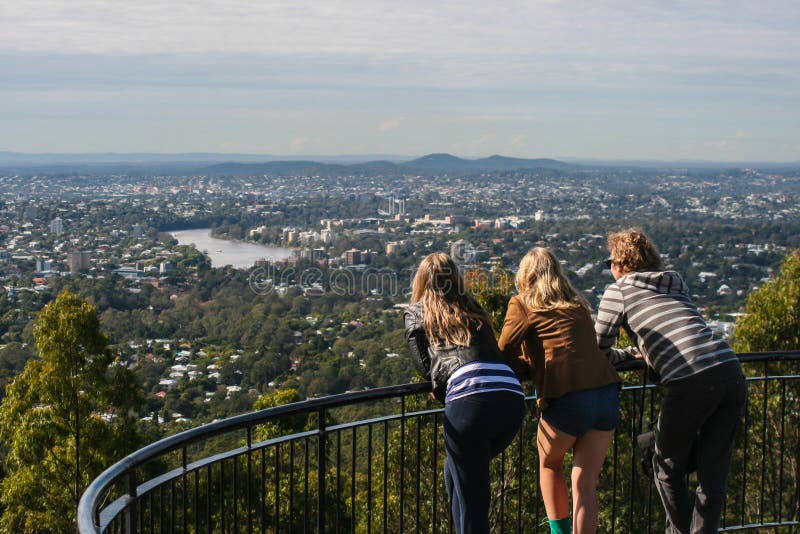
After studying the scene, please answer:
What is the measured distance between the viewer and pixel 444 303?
3.76m

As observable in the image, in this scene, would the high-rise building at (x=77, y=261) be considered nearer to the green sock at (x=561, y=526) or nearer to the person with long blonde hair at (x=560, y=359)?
the green sock at (x=561, y=526)

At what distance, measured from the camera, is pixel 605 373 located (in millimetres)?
3928

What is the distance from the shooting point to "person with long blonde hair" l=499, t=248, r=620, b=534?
12.7ft

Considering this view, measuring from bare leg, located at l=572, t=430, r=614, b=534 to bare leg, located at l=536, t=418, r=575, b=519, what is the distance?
0.06m

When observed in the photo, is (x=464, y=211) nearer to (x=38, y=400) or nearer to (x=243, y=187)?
(x=243, y=187)

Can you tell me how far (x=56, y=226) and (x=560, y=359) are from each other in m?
81.8

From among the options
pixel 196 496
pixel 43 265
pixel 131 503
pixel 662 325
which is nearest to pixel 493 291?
pixel 662 325

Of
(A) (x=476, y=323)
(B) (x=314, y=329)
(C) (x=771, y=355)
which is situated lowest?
(B) (x=314, y=329)

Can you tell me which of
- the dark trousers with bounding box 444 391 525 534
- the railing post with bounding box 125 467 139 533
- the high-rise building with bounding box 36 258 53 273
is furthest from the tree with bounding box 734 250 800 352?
the high-rise building with bounding box 36 258 53 273

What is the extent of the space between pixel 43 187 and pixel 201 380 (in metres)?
79.5

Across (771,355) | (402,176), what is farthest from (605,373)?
(402,176)

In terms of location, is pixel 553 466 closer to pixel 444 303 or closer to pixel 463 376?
pixel 463 376

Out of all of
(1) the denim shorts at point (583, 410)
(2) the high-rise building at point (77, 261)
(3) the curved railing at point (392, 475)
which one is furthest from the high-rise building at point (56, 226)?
(1) the denim shorts at point (583, 410)

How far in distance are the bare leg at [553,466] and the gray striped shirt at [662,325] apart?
50cm
